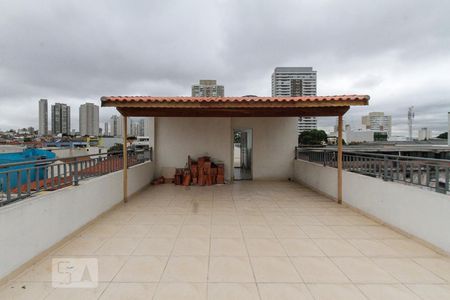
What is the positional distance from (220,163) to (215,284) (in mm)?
5896

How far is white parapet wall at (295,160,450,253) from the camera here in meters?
2.79

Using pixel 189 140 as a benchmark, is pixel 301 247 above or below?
below

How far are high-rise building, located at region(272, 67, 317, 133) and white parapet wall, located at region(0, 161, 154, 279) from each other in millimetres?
19929

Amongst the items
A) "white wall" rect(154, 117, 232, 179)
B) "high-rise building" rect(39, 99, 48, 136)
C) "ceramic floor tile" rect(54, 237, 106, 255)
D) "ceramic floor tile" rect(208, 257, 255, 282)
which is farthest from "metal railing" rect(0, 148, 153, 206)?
"high-rise building" rect(39, 99, 48, 136)

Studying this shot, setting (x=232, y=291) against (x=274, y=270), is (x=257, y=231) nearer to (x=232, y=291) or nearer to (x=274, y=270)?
(x=274, y=270)

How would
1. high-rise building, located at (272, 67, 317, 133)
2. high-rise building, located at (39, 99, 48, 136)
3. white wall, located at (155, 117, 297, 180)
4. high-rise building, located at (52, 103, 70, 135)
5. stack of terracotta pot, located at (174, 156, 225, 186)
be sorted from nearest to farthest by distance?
stack of terracotta pot, located at (174, 156, 225, 186) → white wall, located at (155, 117, 297, 180) → high-rise building, located at (272, 67, 317, 133) → high-rise building, located at (39, 99, 48, 136) → high-rise building, located at (52, 103, 70, 135)

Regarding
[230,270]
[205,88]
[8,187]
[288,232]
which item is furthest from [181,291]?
[205,88]

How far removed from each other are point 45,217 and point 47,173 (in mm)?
672

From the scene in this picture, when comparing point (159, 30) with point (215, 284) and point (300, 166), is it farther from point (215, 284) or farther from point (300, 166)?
point (215, 284)

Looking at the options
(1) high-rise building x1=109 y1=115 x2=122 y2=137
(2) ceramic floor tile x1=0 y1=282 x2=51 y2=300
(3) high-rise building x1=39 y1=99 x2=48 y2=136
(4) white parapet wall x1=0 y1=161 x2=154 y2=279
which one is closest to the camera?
(2) ceramic floor tile x1=0 y1=282 x2=51 y2=300

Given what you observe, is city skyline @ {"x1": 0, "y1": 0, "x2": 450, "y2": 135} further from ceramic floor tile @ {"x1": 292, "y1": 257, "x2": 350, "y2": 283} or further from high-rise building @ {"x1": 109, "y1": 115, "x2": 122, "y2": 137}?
high-rise building @ {"x1": 109, "y1": 115, "x2": 122, "y2": 137}

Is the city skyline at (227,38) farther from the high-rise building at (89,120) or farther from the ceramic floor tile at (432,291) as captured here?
the high-rise building at (89,120)

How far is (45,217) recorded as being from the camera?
9.15ft

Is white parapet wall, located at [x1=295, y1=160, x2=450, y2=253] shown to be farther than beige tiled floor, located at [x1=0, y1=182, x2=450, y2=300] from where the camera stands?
Yes
